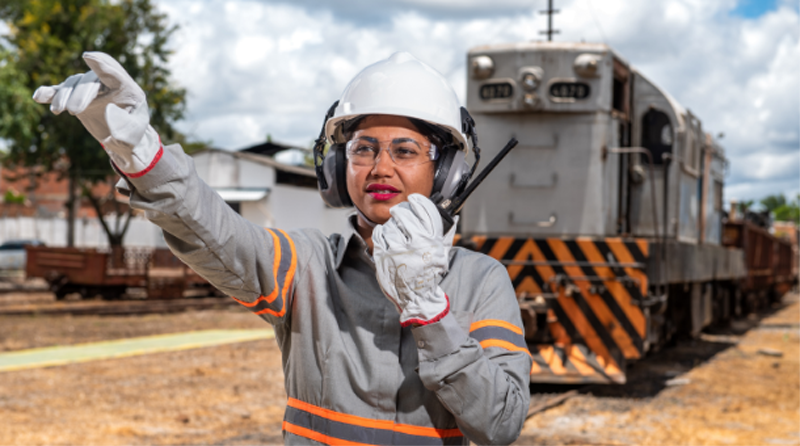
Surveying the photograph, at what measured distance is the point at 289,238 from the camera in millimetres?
1839

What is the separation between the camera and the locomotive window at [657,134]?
29.7ft

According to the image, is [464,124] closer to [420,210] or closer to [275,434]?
[420,210]

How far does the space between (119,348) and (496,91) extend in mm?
6566

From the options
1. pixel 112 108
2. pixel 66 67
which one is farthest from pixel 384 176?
pixel 66 67

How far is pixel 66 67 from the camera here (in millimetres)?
23781

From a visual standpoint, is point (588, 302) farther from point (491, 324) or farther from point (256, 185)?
point (256, 185)

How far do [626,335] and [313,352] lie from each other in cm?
639

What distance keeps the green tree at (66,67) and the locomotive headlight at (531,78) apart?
1833cm

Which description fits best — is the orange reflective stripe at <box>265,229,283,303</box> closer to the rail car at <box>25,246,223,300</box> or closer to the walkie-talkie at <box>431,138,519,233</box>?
the walkie-talkie at <box>431,138,519,233</box>

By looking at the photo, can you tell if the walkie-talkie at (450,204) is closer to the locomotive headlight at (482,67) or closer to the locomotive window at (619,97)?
the locomotive headlight at (482,67)

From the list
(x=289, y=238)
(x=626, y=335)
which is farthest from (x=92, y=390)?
(x=289, y=238)

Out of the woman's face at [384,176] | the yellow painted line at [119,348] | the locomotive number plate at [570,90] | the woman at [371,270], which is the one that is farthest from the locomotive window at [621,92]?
the woman's face at [384,176]

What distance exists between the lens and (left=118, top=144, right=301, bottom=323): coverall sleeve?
1.45 m

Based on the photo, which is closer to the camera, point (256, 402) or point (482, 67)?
point (256, 402)
